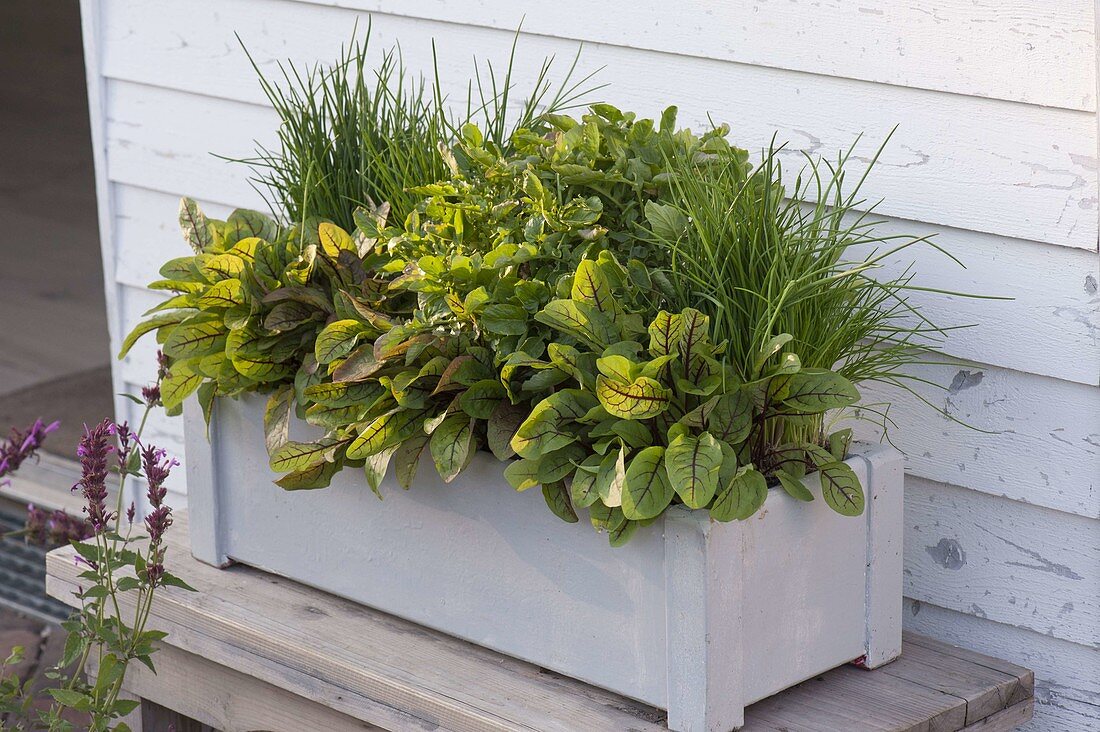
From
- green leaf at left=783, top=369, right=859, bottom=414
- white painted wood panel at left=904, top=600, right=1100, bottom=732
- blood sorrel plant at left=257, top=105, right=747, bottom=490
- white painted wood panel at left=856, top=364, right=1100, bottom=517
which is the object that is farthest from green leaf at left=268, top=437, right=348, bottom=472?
white painted wood panel at left=904, top=600, right=1100, bottom=732

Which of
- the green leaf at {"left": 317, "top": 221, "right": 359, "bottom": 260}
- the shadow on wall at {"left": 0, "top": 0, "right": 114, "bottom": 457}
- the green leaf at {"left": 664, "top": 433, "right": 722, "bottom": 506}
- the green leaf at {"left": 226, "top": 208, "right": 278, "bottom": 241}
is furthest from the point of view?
the shadow on wall at {"left": 0, "top": 0, "right": 114, "bottom": 457}

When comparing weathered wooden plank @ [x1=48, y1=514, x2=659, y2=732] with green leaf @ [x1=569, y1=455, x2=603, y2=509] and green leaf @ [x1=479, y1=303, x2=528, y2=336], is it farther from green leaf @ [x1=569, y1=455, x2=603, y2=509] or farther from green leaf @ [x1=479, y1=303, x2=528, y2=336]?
green leaf @ [x1=479, y1=303, x2=528, y2=336]

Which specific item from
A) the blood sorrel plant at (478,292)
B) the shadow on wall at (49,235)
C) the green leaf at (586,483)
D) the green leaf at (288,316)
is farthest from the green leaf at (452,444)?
the shadow on wall at (49,235)

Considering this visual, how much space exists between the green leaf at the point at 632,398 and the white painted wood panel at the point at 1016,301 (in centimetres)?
41

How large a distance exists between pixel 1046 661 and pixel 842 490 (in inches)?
15.9

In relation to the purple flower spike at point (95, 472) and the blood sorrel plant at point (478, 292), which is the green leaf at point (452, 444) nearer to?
the blood sorrel plant at point (478, 292)

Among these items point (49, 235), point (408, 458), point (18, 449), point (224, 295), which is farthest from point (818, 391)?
point (49, 235)

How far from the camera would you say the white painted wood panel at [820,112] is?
1226mm

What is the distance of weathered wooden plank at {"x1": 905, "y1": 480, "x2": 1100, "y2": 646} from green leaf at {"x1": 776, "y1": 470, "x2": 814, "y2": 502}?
320 mm

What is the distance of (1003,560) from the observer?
133 cm

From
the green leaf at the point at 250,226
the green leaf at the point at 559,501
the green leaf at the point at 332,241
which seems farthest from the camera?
the green leaf at the point at 250,226

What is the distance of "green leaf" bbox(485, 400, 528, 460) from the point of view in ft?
3.69

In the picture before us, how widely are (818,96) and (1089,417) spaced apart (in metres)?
0.43

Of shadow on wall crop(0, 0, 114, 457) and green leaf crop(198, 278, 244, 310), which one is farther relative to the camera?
shadow on wall crop(0, 0, 114, 457)
